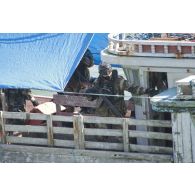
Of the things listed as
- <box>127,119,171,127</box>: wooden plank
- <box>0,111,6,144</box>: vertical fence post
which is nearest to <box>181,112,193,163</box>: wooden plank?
<box>127,119,171,127</box>: wooden plank

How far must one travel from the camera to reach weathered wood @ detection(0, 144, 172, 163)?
9727 mm

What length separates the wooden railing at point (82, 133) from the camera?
9.71 meters

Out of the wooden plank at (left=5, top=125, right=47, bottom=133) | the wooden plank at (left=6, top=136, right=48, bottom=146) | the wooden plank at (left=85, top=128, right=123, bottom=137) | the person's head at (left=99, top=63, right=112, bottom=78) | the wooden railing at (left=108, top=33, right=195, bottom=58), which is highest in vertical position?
the wooden railing at (left=108, top=33, right=195, bottom=58)

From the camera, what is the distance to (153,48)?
984cm

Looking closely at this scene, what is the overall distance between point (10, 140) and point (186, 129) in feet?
9.68

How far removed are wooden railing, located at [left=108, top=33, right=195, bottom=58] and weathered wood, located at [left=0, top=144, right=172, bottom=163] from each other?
1395 millimetres

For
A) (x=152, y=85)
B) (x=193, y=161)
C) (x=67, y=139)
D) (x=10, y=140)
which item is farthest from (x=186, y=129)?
(x=10, y=140)

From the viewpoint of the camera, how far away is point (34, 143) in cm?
1062

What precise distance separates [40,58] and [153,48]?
5.77ft

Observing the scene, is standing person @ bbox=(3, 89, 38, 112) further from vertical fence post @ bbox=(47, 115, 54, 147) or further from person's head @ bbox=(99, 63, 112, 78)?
person's head @ bbox=(99, 63, 112, 78)

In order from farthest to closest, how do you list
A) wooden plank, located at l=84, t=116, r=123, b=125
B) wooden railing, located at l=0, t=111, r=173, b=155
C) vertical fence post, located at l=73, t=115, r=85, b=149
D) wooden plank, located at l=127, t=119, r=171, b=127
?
vertical fence post, located at l=73, t=115, r=85, b=149, wooden plank, located at l=84, t=116, r=123, b=125, wooden railing, located at l=0, t=111, r=173, b=155, wooden plank, located at l=127, t=119, r=171, b=127

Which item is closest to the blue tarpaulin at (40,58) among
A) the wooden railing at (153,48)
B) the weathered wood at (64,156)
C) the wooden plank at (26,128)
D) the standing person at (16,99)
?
the wooden railing at (153,48)

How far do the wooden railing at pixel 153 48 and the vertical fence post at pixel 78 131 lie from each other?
109cm

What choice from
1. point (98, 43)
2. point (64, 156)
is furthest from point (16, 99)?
point (98, 43)
